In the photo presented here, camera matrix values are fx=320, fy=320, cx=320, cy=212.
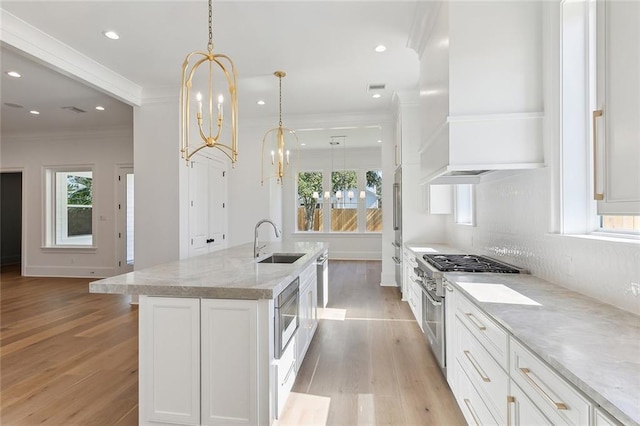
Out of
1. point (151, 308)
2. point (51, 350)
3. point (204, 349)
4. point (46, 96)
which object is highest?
point (46, 96)

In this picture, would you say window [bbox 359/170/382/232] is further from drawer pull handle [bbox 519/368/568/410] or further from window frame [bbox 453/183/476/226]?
drawer pull handle [bbox 519/368/568/410]

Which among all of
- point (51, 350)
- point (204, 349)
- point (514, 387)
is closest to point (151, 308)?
point (204, 349)

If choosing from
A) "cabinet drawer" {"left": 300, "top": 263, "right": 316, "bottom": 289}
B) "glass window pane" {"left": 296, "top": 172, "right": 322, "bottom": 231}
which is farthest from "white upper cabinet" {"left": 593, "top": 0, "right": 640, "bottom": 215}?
"glass window pane" {"left": 296, "top": 172, "right": 322, "bottom": 231}

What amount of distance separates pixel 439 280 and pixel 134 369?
8.68ft

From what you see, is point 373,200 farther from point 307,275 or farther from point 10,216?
point 10,216

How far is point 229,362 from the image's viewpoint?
182cm

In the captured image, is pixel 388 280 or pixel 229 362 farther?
pixel 388 280

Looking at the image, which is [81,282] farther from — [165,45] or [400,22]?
[400,22]

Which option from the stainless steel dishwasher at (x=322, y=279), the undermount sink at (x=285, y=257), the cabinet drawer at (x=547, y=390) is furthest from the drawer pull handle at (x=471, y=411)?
the stainless steel dishwasher at (x=322, y=279)

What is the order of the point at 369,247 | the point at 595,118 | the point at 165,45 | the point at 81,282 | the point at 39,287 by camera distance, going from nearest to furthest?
1. the point at 595,118
2. the point at 165,45
3. the point at 39,287
4. the point at 81,282
5. the point at 369,247

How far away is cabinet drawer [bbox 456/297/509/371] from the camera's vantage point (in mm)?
1332

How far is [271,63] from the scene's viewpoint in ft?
12.5

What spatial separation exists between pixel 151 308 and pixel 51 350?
2.22m

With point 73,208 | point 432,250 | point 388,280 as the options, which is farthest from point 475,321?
point 73,208
